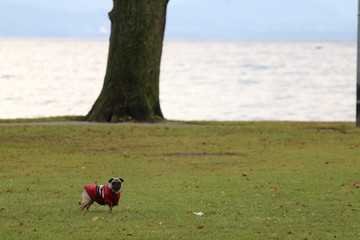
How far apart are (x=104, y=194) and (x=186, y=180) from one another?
5.54m

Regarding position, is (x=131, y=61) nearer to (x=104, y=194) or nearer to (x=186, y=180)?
(x=186, y=180)

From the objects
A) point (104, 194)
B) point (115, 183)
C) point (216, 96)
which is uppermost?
point (115, 183)

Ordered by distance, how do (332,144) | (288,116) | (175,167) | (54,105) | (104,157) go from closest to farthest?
(175,167)
(104,157)
(332,144)
(288,116)
(54,105)

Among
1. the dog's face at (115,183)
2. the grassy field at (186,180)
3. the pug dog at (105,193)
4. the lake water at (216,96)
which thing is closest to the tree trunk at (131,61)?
the grassy field at (186,180)

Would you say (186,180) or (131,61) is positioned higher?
(131,61)

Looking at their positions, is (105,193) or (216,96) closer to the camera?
(105,193)

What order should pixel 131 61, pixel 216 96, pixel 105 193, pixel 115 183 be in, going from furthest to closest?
pixel 216 96 < pixel 131 61 < pixel 105 193 < pixel 115 183

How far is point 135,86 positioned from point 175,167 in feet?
36.9

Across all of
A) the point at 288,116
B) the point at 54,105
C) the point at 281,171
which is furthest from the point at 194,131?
the point at 54,105

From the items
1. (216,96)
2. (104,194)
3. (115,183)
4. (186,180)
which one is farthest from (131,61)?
(216,96)

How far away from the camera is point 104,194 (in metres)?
12.7

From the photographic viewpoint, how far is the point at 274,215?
1367cm

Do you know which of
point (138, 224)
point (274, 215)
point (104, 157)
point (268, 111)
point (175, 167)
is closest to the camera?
point (138, 224)

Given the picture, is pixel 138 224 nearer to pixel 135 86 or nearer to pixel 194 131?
pixel 194 131
